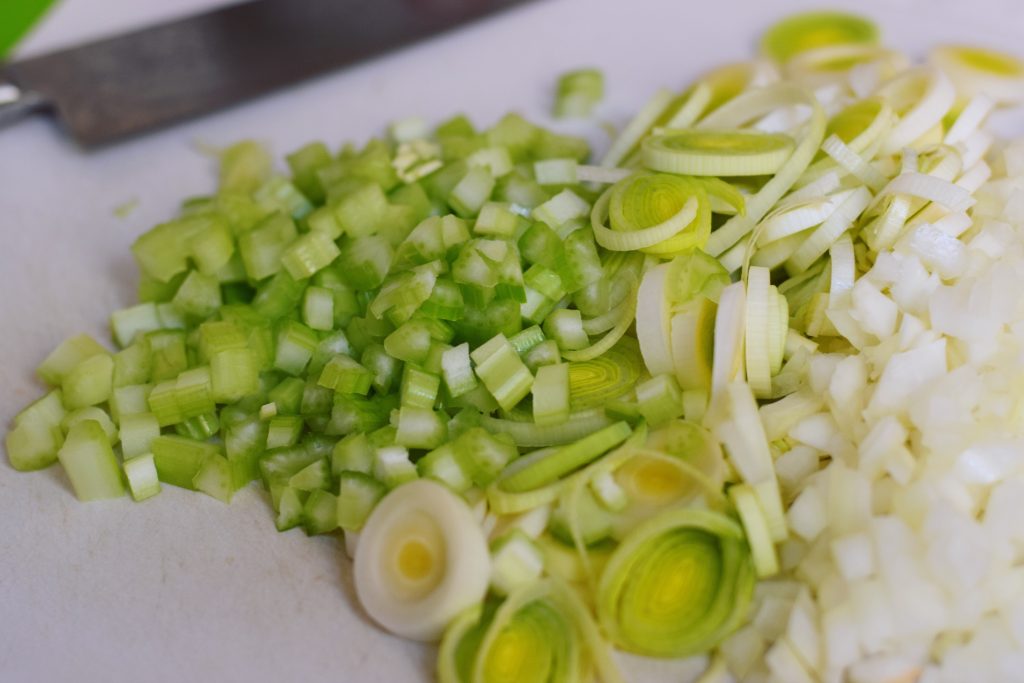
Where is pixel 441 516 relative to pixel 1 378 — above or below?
above

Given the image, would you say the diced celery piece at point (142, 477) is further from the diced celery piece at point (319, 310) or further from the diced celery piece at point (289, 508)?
the diced celery piece at point (319, 310)

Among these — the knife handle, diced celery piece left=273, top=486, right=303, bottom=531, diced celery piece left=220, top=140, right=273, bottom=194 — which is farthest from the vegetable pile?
the knife handle

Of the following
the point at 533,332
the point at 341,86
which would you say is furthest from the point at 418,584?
the point at 341,86

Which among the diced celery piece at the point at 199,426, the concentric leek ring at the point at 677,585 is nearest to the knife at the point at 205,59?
the diced celery piece at the point at 199,426

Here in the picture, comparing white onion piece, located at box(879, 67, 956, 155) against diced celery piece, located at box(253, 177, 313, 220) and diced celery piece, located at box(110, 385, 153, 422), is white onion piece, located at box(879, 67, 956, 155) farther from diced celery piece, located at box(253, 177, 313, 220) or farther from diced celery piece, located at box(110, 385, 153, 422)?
diced celery piece, located at box(110, 385, 153, 422)

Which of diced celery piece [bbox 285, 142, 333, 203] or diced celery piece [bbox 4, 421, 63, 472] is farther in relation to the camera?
diced celery piece [bbox 285, 142, 333, 203]

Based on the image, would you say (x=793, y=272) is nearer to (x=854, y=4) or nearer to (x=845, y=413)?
(x=845, y=413)

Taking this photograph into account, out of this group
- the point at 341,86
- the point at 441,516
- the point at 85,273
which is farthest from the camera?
the point at 341,86
